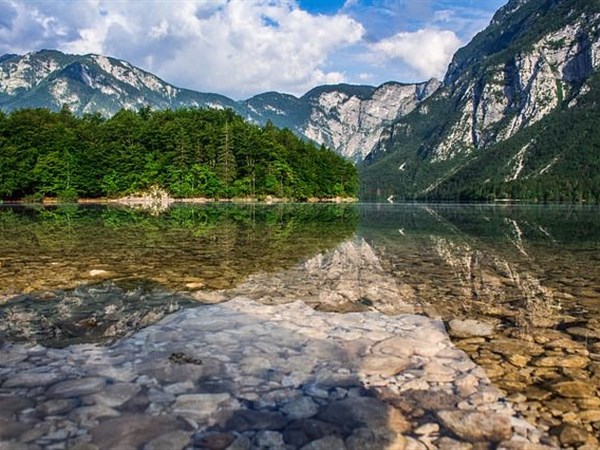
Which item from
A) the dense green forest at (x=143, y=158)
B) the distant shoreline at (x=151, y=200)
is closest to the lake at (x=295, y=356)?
the distant shoreline at (x=151, y=200)

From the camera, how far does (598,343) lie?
6.35m

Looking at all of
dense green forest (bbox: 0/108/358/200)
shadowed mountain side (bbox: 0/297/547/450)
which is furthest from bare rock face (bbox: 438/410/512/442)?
dense green forest (bbox: 0/108/358/200)

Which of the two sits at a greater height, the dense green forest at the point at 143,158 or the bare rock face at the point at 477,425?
the dense green forest at the point at 143,158

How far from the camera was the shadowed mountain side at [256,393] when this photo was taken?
3.74 metres

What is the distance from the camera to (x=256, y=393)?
14.9ft

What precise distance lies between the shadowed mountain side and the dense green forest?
71.8m

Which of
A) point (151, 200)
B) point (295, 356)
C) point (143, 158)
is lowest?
point (295, 356)

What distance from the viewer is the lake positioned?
3.88 metres

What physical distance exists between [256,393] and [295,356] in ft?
3.83

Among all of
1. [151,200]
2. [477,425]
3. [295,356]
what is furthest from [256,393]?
[151,200]

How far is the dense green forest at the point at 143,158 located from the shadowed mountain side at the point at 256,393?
236 feet

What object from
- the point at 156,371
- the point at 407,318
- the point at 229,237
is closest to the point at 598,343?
the point at 407,318

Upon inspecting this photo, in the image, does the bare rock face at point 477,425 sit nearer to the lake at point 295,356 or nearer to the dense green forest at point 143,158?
the lake at point 295,356

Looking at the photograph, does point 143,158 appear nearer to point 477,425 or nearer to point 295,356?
point 295,356
